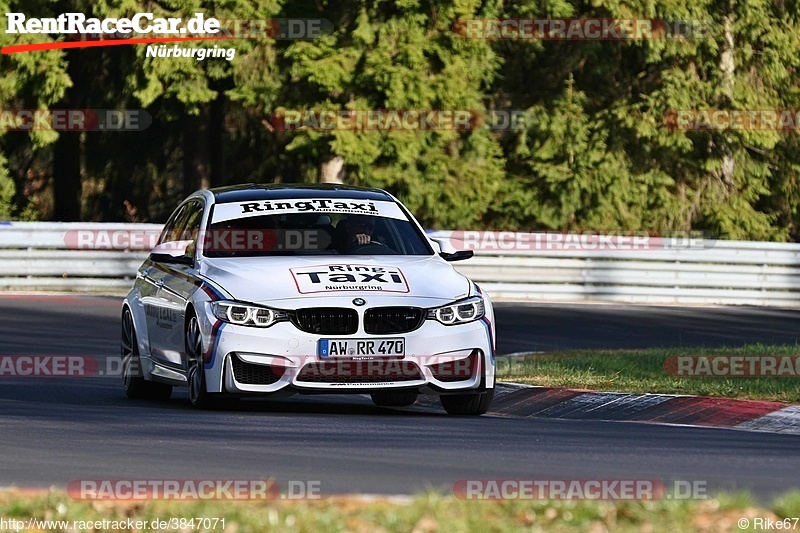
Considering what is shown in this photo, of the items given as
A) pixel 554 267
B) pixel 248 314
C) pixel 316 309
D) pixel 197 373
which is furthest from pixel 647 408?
pixel 554 267

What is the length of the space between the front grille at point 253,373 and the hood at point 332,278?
416 mm

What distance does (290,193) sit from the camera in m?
12.8

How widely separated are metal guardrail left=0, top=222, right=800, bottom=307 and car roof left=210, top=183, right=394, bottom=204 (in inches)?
478

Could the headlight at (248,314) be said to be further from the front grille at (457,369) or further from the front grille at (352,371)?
the front grille at (457,369)

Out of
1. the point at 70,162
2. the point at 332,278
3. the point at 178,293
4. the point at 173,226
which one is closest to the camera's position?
the point at 332,278

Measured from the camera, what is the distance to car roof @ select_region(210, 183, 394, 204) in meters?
12.8

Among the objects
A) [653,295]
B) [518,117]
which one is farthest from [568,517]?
[518,117]

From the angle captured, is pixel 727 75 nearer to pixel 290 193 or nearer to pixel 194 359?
pixel 290 193

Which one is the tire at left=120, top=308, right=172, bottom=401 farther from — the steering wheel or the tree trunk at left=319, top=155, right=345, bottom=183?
the tree trunk at left=319, top=155, right=345, bottom=183

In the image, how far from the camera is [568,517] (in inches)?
262

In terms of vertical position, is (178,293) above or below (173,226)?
below

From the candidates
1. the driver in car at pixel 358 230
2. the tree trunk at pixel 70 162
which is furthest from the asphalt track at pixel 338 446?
the tree trunk at pixel 70 162

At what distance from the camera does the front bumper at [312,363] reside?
11172 millimetres

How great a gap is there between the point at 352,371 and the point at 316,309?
1.51 feet
